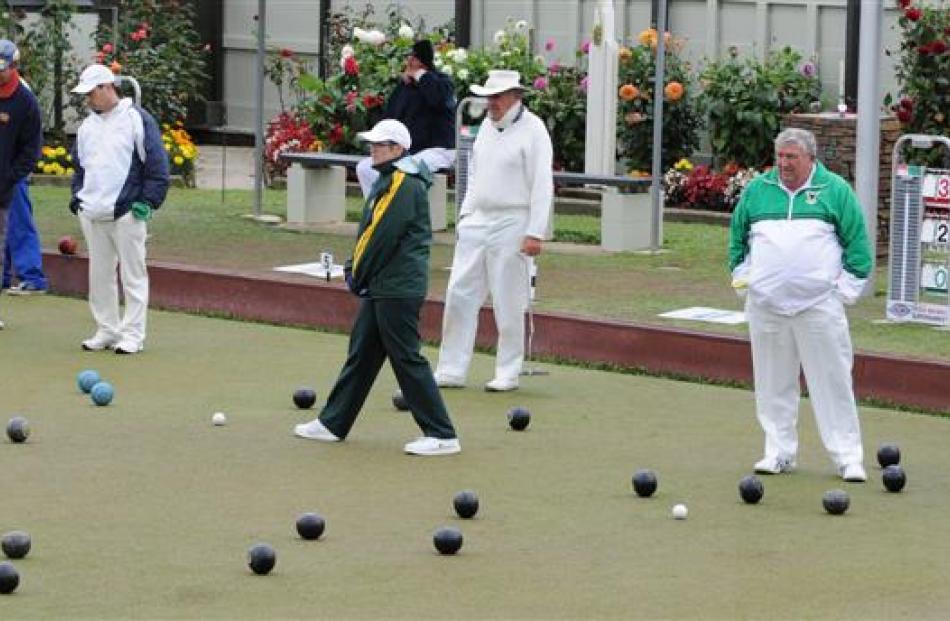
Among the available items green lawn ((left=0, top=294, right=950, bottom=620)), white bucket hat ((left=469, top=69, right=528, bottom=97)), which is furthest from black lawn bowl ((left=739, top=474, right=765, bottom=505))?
white bucket hat ((left=469, top=69, right=528, bottom=97))

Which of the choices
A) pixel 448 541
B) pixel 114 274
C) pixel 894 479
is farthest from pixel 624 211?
pixel 448 541

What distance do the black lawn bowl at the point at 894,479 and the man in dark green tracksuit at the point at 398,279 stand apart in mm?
2073

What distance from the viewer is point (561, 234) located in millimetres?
18609

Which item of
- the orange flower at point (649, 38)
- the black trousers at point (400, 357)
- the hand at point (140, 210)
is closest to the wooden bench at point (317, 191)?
the orange flower at point (649, 38)

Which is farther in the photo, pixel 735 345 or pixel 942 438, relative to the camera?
pixel 735 345

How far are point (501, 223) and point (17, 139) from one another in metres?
4.28

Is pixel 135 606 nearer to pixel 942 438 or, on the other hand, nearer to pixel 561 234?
pixel 942 438

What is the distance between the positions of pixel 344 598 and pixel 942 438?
4404 millimetres

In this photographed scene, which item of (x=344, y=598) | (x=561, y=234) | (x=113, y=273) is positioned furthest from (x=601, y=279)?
(x=344, y=598)

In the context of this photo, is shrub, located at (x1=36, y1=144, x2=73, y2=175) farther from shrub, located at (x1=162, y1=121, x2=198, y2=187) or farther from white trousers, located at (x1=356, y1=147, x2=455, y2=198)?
white trousers, located at (x1=356, y1=147, x2=455, y2=198)

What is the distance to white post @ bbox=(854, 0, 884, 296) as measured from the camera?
A: 14.9m

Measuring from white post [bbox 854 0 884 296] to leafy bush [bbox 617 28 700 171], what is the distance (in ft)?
17.7

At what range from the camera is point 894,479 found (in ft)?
33.5

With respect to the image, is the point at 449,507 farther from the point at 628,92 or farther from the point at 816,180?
the point at 628,92
